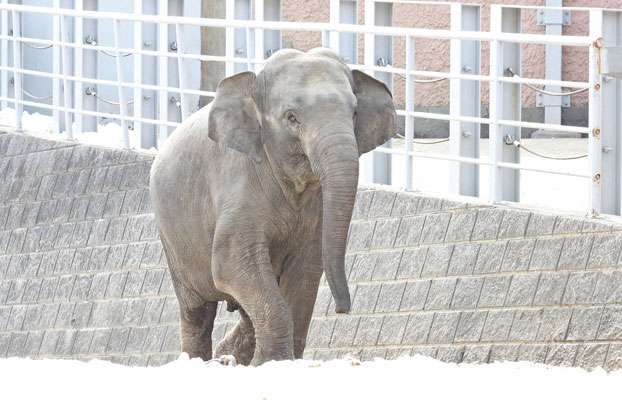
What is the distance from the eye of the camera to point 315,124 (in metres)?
8.18

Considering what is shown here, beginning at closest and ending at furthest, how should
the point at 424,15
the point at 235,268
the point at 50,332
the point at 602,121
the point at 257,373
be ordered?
the point at 257,373
the point at 235,268
the point at 602,121
the point at 50,332
the point at 424,15

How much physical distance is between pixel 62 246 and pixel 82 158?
29.6 inches

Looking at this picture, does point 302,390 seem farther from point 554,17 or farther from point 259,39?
point 554,17

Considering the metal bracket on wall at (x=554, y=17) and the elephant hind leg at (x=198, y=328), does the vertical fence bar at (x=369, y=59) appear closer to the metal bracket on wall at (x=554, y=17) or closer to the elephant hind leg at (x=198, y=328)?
the elephant hind leg at (x=198, y=328)

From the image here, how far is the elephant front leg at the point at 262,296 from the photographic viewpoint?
342 inches

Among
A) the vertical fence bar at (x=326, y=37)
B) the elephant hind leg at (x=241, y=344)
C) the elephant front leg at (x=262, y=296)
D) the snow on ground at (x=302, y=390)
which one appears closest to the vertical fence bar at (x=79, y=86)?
the vertical fence bar at (x=326, y=37)

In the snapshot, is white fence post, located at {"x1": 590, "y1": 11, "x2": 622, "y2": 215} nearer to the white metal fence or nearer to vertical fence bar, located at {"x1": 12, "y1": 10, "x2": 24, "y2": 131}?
the white metal fence

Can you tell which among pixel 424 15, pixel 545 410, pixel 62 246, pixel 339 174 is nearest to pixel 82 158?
pixel 62 246

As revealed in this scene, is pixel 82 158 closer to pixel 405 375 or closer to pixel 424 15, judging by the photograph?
pixel 424 15

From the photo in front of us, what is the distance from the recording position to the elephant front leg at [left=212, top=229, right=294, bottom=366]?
8.70 m

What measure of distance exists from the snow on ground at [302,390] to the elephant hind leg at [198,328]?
2.11 metres

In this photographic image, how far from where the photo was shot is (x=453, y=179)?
1138cm

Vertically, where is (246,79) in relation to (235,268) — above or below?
above

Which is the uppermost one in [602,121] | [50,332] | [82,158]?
[602,121]
